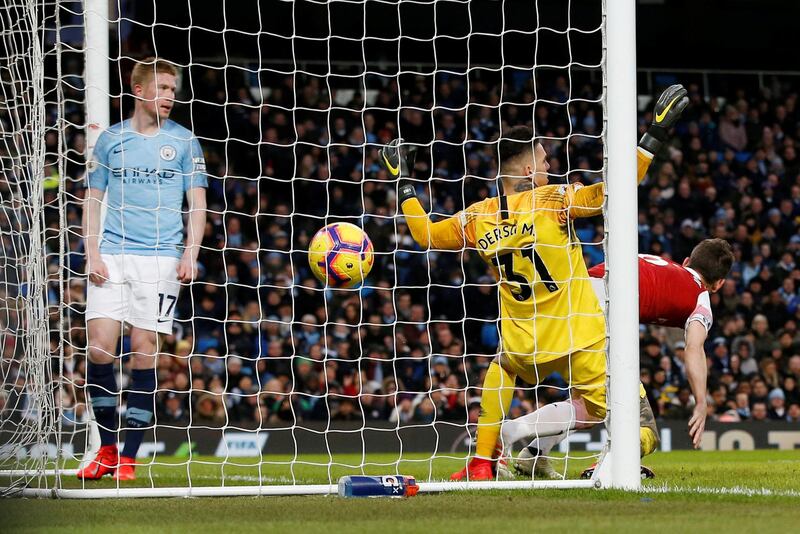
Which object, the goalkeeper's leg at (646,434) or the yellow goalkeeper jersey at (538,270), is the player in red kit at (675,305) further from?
the yellow goalkeeper jersey at (538,270)

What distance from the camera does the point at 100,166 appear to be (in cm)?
613

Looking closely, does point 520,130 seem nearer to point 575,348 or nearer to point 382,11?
point 575,348

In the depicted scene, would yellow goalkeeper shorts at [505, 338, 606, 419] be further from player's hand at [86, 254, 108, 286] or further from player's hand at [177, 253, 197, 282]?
player's hand at [86, 254, 108, 286]

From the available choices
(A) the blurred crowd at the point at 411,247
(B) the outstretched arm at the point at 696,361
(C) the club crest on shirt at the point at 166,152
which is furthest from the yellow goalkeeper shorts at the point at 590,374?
(A) the blurred crowd at the point at 411,247

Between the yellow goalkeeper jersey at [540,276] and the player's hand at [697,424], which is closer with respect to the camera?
the player's hand at [697,424]

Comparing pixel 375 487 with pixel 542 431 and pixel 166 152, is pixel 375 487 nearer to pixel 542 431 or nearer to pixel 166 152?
pixel 542 431

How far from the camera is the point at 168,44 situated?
16.3m

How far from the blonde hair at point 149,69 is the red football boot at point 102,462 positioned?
6.20 ft

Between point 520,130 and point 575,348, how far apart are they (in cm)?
123

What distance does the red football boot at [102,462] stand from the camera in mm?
6059

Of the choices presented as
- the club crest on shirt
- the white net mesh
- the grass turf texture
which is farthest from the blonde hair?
the grass turf texture

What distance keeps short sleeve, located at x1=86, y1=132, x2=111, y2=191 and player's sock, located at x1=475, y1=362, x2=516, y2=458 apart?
227cm

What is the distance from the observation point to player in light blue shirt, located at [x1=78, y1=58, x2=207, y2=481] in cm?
603

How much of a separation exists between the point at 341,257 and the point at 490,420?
1161mm
